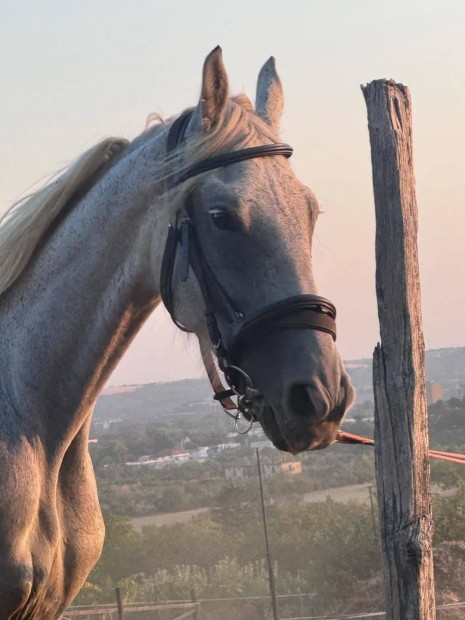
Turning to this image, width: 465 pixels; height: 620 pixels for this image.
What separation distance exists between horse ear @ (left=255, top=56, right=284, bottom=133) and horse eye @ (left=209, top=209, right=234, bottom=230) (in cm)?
59

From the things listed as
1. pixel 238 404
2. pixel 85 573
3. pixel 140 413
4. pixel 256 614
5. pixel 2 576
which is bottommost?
pixel 140 413

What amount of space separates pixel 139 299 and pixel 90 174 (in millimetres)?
615

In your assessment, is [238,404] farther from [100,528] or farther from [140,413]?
[140,413]

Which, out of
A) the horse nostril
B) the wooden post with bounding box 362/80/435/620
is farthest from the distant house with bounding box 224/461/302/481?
the horse nostril

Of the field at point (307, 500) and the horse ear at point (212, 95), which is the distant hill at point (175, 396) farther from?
the horse ear at point (212, 95)

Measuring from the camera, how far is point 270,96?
12.6 ft

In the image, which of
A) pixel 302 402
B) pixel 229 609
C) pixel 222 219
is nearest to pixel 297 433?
pixel 302 402

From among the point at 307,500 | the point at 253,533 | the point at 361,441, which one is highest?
the point at 361,441

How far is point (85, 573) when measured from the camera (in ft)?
12.3

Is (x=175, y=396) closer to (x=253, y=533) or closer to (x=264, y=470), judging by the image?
(x=264, y=470)

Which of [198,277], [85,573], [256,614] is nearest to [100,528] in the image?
[85,573]

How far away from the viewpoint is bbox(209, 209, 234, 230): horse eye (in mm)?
3256

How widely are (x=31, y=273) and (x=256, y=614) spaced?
20.4 meters

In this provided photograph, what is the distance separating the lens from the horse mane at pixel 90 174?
3438mm
